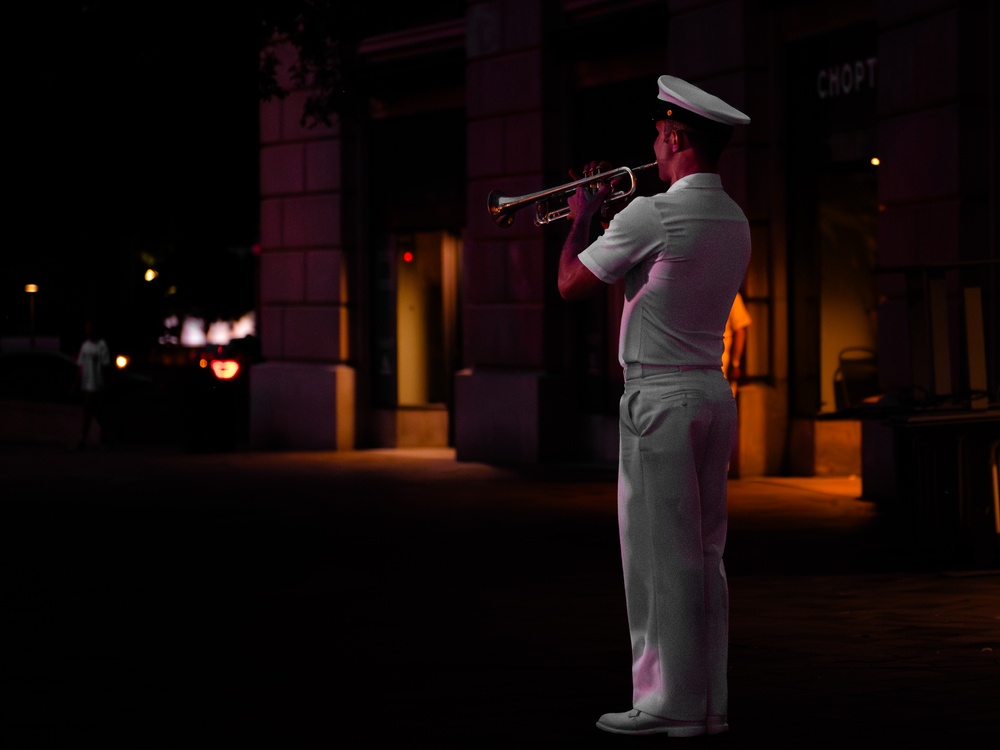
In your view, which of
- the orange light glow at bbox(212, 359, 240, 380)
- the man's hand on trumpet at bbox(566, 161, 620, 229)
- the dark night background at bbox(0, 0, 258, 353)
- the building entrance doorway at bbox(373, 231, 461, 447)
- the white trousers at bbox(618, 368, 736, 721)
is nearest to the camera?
the white trousers at bbox(618, 368, 736, 721)

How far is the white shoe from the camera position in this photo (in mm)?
5480

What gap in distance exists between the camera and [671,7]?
629 inches

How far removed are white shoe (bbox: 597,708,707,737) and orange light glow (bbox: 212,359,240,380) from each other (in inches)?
563

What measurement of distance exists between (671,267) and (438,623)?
9.68 ft

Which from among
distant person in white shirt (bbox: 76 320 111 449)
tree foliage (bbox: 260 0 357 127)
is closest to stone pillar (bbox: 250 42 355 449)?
tree foliage (bbox: 260 0 357 127)

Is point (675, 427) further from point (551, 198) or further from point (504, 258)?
point (504, 258)

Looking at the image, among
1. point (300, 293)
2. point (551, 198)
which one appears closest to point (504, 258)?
point (300, 293)

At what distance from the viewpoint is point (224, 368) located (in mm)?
19547

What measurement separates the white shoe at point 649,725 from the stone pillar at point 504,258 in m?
11.8

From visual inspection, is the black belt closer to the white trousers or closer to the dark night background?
the white trousers

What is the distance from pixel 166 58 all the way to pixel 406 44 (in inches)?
113

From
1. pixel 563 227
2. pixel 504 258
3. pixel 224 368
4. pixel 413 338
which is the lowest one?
Answer: pixel 224 368

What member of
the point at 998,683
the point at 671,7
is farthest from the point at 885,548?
the point at 671,7

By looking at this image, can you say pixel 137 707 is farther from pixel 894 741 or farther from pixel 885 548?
pixel 885 548
